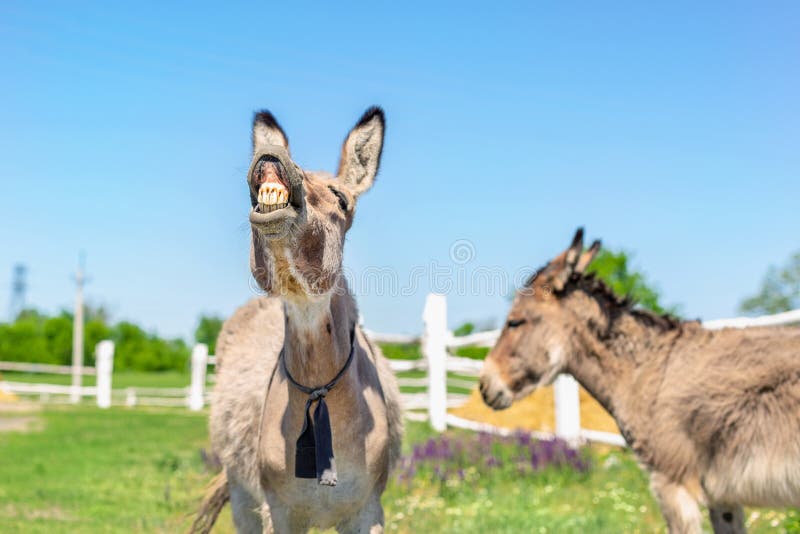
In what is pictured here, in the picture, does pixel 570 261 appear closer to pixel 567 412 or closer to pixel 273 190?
pixel 273 190

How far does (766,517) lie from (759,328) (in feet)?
7.19

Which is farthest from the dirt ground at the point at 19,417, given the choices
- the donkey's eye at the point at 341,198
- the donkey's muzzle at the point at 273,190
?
the donkey's muzzle at the point at 273,190

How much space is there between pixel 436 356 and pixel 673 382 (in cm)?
711

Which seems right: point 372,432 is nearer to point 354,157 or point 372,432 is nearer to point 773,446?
point 354,157

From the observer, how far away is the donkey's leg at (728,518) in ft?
15.5

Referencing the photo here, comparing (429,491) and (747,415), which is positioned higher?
(747,415)

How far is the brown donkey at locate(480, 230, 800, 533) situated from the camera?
4.44 meters

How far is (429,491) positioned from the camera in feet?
25.9

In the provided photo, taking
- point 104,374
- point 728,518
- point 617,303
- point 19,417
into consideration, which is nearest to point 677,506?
point 728,518

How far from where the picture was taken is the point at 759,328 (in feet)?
16.4

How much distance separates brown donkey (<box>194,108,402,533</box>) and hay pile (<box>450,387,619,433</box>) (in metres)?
7.08

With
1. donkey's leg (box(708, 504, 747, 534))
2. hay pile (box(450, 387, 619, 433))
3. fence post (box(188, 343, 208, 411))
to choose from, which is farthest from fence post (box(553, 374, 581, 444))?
fence post (box(188, 343, 208, 411))

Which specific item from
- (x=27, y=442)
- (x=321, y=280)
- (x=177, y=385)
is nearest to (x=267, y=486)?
(x=321, y=280)

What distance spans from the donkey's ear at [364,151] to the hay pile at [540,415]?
7708mm
